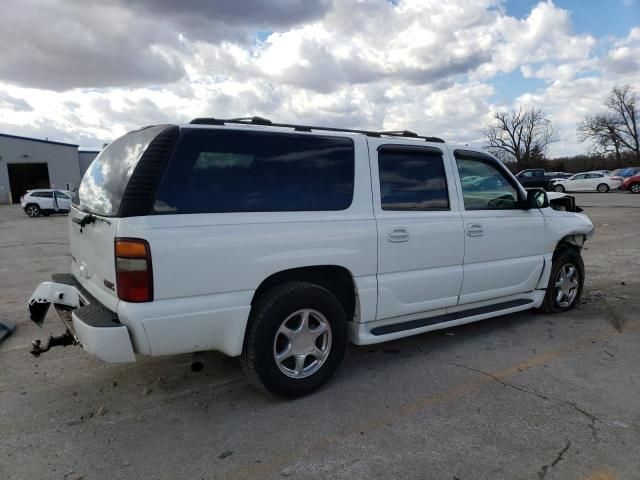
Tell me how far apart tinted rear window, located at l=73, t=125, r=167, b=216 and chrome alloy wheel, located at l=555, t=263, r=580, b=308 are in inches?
181

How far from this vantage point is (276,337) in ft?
11.1

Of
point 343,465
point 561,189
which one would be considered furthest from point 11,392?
point 561,189

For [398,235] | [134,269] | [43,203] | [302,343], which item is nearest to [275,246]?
[302,343]

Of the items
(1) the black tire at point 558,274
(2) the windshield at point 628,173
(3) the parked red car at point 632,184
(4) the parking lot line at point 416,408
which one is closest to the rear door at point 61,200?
(1) the black tire at point 558,274

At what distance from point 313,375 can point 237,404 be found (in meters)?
0.58

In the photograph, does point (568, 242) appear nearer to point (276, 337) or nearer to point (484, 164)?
point (484, 164)

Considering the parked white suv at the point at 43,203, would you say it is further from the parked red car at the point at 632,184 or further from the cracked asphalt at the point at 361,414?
the parked red car at the point at 632,184

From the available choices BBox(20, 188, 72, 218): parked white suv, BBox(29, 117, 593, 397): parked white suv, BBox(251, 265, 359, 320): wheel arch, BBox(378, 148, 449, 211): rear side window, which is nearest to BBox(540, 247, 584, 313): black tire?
BBox(29, 117, 593, 397): parked white suv

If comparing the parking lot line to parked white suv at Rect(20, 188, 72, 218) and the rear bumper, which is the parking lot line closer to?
the rear bumper

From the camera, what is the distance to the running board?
156 inches

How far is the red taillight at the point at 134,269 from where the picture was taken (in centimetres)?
285

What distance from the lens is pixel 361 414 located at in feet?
10.8

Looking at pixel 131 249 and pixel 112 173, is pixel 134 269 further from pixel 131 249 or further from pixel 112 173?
pixel 112 173

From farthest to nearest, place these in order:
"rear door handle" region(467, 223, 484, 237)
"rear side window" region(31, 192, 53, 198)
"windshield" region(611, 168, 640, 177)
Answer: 1. "windshield" region(611, 168, 640, 177)
2. "rear side window" region(31, 192, 53, 198)
3. "rear door handle" region(467, 223, 484, 237)
